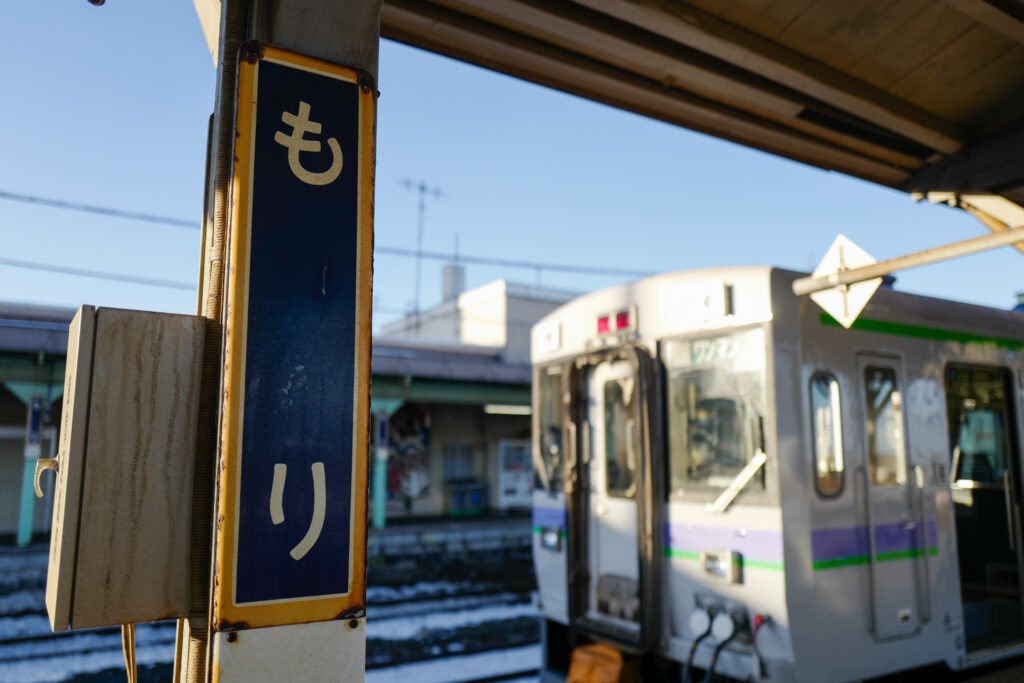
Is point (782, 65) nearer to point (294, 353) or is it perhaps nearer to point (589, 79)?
point (589, 79)

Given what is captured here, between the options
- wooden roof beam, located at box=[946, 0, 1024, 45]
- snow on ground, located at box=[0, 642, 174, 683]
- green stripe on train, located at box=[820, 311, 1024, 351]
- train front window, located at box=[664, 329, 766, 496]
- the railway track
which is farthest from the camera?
the railway track

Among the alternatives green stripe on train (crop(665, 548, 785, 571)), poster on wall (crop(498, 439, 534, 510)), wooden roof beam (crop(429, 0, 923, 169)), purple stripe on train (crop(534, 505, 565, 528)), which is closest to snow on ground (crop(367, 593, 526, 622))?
purple stripe on train (crop(534, 505, 565, 528))

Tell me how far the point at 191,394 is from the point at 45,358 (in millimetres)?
13537

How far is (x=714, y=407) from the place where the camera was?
454 centimetres

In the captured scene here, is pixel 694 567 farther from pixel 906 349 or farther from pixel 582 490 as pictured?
pixel 906 349

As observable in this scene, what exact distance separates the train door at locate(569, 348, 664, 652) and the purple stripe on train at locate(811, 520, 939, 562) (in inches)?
37.7

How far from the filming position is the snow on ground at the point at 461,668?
6652 millimetres

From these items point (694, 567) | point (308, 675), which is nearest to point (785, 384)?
point (694, 567)

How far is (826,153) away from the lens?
4785 mm

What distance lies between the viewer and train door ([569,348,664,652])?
4656 millimetres

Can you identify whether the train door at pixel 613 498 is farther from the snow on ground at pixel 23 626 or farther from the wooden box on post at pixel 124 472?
the snow on ground at pixel 23 626

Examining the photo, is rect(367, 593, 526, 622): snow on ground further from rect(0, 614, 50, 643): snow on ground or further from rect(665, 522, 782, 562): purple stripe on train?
rect(665, 522, 782, 562): purple stripe on train

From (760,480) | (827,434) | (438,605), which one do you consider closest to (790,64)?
(827,434)

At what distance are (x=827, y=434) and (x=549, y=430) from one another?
2168 millimetres
